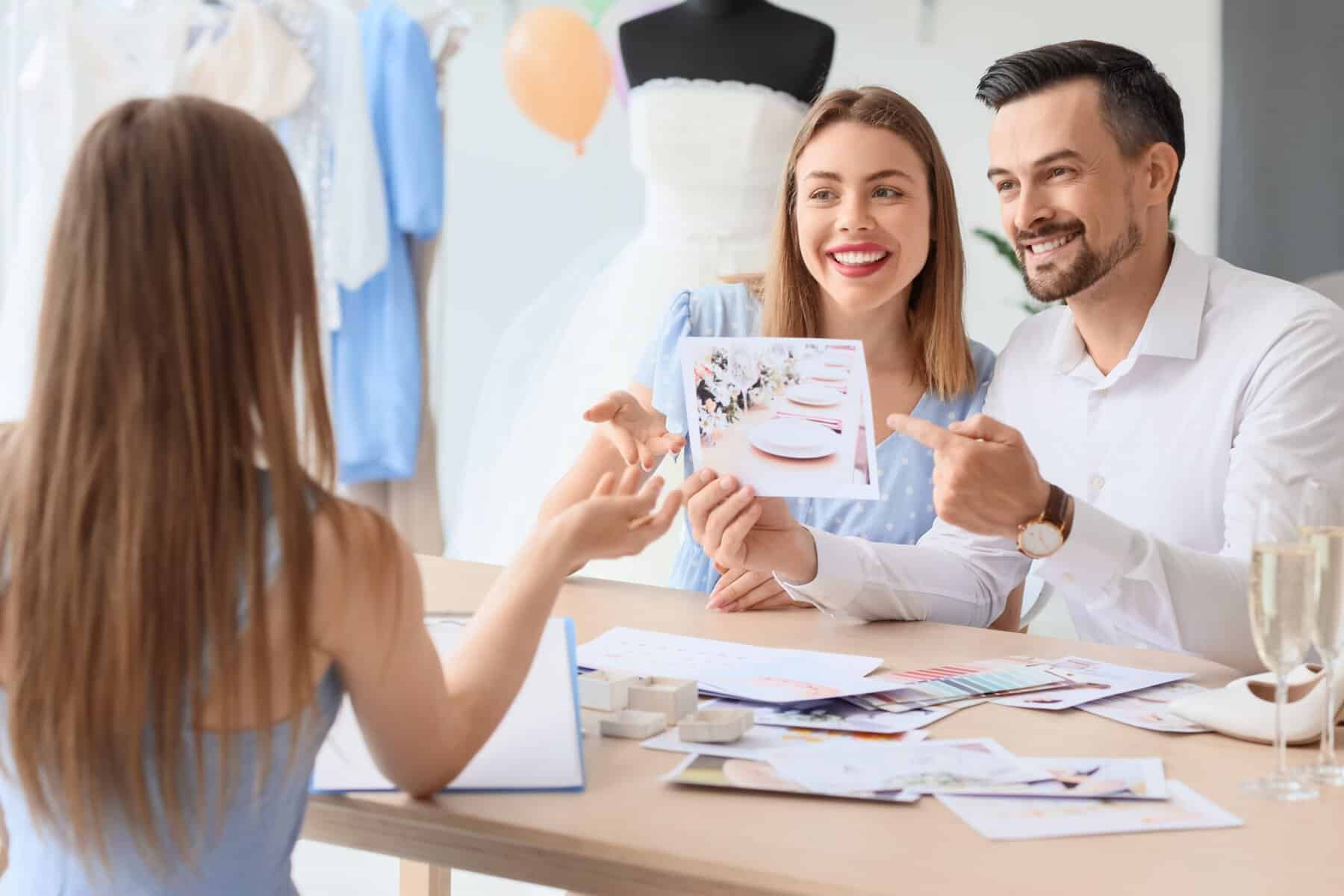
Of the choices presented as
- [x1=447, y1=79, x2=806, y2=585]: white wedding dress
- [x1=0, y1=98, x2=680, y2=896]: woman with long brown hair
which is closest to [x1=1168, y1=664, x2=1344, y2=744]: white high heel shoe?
[x1=0, y1=98, x2=680, y2=896]: woman with long brown hair

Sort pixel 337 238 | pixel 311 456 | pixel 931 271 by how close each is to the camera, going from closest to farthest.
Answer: pixel 311 456, pixel 931 271, pixel 337 238

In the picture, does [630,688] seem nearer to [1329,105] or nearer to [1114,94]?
[1114,94]

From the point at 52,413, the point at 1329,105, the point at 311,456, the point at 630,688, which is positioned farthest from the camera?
the point at 1329,105

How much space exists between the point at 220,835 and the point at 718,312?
1479 mm

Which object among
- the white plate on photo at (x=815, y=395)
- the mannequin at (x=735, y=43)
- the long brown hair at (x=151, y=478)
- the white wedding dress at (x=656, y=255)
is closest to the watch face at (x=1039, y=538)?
the white plate on photo at (x=815, y=395)

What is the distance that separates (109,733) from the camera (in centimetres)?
84

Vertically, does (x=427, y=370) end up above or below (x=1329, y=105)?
below

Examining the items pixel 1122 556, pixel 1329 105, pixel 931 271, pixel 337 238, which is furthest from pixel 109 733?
pixel 1329 105

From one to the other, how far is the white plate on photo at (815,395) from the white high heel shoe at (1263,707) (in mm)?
522

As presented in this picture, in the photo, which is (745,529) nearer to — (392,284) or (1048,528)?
(1048,528)

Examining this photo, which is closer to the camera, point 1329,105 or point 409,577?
point 409,577

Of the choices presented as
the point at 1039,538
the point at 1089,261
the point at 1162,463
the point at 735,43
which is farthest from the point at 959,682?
the point at 735,43

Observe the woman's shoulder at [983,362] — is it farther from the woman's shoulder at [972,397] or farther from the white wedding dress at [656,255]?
the white wedding dress at [656,255]

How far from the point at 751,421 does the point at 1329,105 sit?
2.30m
